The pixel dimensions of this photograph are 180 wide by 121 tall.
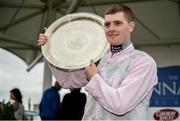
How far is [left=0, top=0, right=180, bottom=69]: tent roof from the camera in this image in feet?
30.8

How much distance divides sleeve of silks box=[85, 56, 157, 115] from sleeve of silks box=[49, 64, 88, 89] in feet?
0.91

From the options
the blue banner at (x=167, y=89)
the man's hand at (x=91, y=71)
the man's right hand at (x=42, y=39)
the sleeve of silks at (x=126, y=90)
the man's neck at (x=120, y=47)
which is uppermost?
the man's right hand at (x=42, y=39)

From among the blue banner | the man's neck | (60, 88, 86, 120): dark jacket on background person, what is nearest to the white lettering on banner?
the blue banner

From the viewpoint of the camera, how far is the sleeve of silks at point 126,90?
1.36m

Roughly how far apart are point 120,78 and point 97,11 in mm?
8971

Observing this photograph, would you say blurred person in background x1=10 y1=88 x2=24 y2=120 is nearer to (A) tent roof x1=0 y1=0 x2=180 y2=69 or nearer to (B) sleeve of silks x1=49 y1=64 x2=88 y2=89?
(B) sleeve of silks x1=49 y1=64 x2=88 y2=89

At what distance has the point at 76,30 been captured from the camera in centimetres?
185

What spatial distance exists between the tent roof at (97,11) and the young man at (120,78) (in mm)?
7511

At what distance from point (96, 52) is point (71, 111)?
9.81ft

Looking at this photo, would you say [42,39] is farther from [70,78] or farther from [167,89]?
[167,89]

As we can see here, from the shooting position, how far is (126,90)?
1378mm

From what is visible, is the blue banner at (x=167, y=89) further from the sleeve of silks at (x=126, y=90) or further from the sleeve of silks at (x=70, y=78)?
the sleeve of silks at (x=126, y=90)

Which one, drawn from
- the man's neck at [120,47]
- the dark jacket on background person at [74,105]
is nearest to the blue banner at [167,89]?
the dark jacket on background person at [74,105]

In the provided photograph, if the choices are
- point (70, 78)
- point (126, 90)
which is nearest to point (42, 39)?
point (70, 78)
